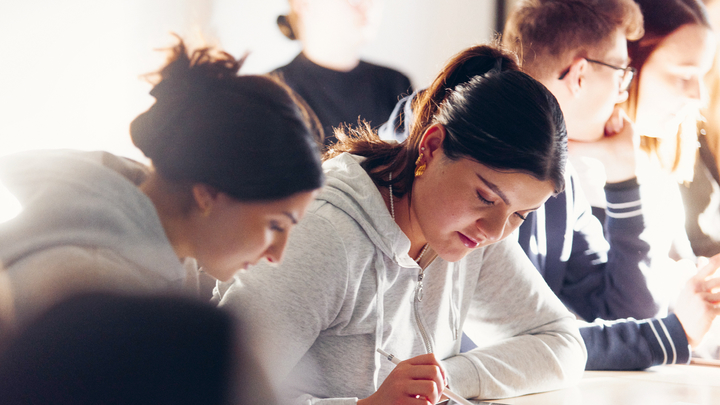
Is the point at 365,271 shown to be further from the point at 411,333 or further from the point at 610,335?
the point at 610,335

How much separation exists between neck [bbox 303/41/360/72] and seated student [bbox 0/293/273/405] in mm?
797

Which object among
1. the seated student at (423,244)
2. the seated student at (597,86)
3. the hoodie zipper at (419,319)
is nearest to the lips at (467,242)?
the seated student at (423,244)

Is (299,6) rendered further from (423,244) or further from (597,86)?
(597,86)

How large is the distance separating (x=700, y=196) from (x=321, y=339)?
42.8 inches

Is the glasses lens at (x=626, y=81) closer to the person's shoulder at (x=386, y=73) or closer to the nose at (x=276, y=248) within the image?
the person's shoulder at (x=386, y=73)

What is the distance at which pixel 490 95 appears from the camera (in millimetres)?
751

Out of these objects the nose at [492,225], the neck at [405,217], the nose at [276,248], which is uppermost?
the nose at [276,248]

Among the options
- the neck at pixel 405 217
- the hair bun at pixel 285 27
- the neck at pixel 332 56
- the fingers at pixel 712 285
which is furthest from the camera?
the fingers at pixel 712 285

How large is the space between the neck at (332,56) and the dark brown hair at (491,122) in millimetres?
324

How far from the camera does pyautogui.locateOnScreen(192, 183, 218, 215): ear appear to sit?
340 mm

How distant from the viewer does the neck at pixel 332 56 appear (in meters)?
1.08

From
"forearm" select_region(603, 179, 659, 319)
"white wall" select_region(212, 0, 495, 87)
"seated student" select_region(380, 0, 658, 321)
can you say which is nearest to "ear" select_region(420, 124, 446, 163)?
"white wall" select_region(212, 0, 495, 87)

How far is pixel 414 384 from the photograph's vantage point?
63cm

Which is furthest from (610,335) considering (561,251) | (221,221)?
(221,221)
